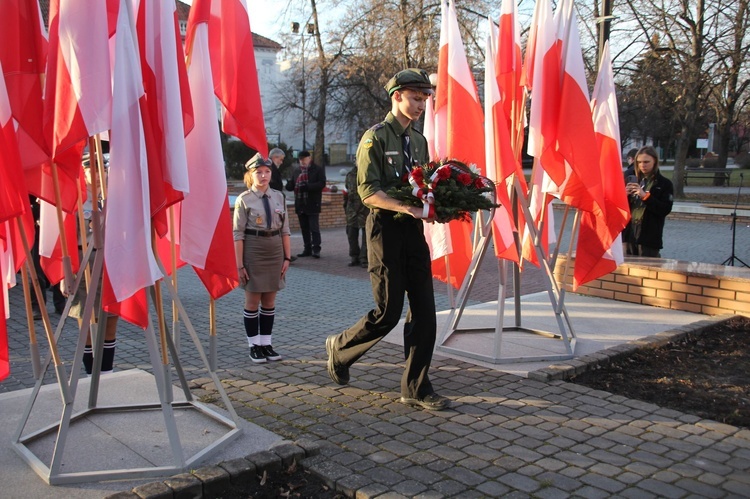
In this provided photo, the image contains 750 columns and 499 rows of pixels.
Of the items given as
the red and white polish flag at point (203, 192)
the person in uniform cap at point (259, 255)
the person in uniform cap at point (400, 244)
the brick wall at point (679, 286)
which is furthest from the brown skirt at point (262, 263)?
the brick wall at point (679, 286)

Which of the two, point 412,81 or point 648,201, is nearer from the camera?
point 412,81

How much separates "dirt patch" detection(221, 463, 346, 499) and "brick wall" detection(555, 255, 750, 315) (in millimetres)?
4306

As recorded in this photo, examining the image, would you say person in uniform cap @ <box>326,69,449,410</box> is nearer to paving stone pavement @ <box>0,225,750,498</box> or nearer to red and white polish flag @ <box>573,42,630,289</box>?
paving stone pavement @ <box>0,225,750,498</box>

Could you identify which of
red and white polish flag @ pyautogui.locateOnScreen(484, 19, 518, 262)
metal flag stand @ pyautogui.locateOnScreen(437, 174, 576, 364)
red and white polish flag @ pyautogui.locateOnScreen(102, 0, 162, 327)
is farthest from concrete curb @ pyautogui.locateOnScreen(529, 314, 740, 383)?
red and white polish flag @ pyautogui.locateOnScreen(102, 0, 162, 327)

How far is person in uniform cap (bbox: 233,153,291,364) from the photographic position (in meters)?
6.35

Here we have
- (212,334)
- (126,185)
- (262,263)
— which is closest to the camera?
(126,185)

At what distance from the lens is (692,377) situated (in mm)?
5695

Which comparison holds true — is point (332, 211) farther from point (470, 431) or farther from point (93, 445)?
point (93, 445)

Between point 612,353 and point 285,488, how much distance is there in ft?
10.9

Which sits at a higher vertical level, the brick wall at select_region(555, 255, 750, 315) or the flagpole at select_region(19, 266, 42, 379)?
the flagpole at select_region(19, 266, 42, 379)

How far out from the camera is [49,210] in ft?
15.4

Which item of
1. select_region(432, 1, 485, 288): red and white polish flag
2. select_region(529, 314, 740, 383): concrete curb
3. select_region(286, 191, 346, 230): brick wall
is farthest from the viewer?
select_region(286, 191, 346, 230): brick wall

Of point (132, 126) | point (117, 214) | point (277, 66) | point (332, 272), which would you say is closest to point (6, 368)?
point (117, 214)

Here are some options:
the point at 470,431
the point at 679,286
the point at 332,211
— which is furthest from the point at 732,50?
the point at 470,431
